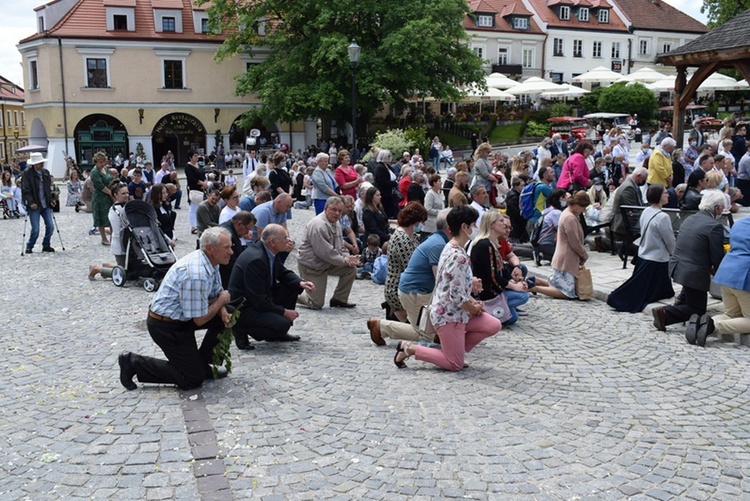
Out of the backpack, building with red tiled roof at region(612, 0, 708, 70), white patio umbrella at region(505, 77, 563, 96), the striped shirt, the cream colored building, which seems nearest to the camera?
the striped shirt

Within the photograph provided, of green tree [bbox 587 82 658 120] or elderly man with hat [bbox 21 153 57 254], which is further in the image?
green tree [bbox 587 82 658 120]

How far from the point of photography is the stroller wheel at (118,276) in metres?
12.1

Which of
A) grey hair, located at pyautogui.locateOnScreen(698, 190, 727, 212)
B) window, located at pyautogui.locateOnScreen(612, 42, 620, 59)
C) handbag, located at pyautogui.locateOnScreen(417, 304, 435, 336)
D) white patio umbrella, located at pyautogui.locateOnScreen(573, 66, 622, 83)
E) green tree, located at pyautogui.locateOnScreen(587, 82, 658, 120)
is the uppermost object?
window, located at pyautogui.locateOnScreen(612, 42, 620, 59)

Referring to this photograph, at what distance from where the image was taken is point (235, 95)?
4503 centimetres

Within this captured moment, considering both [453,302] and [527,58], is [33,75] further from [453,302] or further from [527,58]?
[453,302]

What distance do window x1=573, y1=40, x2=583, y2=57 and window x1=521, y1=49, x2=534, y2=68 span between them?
3893mm

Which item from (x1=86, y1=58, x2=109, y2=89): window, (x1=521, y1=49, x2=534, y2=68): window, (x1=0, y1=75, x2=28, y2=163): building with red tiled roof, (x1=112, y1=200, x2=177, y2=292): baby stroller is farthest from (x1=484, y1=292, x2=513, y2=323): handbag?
(x1=0, y1=75, x2=28, y2=163): building with red tiled roof

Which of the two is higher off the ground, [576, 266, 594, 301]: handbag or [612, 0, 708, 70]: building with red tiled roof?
[612, 0, 708, 70]: building with red tiled roof

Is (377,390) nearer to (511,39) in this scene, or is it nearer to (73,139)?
(73,139)

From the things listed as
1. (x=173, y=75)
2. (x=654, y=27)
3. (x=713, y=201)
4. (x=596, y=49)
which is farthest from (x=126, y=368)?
(x=654, y=27)

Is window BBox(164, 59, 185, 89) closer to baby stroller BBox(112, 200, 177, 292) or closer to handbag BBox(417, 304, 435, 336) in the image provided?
baby stroller BBox(112, 200, 177, 292)

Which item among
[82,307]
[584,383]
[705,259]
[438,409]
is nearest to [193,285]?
[438,409]

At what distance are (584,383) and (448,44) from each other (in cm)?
3388

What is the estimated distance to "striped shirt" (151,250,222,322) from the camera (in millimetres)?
6789
